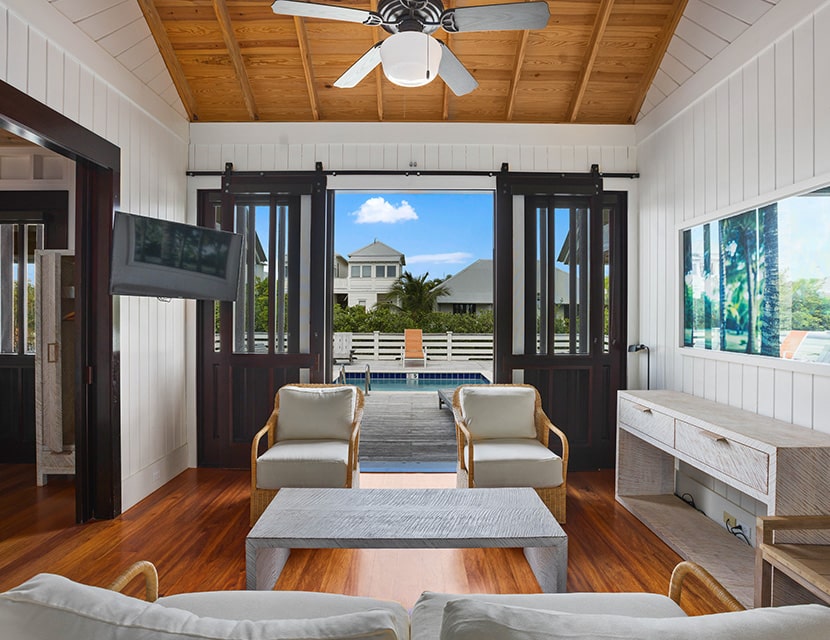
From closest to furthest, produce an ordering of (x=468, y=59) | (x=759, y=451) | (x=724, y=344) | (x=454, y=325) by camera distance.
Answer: (x=759, y=451) < (x=724, y=344) < (x=468, y=59) < (x=454, y=325)

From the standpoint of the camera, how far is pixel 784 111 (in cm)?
282

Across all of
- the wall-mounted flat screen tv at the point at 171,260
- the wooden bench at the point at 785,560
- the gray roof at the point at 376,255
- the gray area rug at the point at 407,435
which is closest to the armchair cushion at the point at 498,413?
the gray area rug at the point at 407,435

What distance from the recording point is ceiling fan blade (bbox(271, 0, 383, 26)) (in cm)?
240

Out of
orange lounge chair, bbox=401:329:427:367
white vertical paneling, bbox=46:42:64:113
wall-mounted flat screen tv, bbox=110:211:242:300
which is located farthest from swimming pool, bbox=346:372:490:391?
white vertical paneling, bbox=46:42:64:113

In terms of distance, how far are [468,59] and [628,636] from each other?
423 centimetres

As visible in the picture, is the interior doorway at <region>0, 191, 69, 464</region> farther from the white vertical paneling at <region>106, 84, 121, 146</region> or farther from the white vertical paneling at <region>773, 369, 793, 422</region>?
A: the white vertical paneling at <region>773, 369, 793, 422</region>

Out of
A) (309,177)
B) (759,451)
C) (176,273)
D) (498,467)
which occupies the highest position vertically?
(309,177)

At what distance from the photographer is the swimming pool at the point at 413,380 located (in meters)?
10.4

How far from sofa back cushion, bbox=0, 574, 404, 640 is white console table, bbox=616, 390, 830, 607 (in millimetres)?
2137

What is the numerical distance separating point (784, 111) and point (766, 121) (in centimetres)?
15

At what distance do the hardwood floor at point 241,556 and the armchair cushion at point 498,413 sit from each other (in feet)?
2.18

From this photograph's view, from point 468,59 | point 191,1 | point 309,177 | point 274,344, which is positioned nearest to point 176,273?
point 274,344

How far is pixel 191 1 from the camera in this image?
12.4ft

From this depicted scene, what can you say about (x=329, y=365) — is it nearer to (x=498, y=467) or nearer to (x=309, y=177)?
(x=309, y=177)
